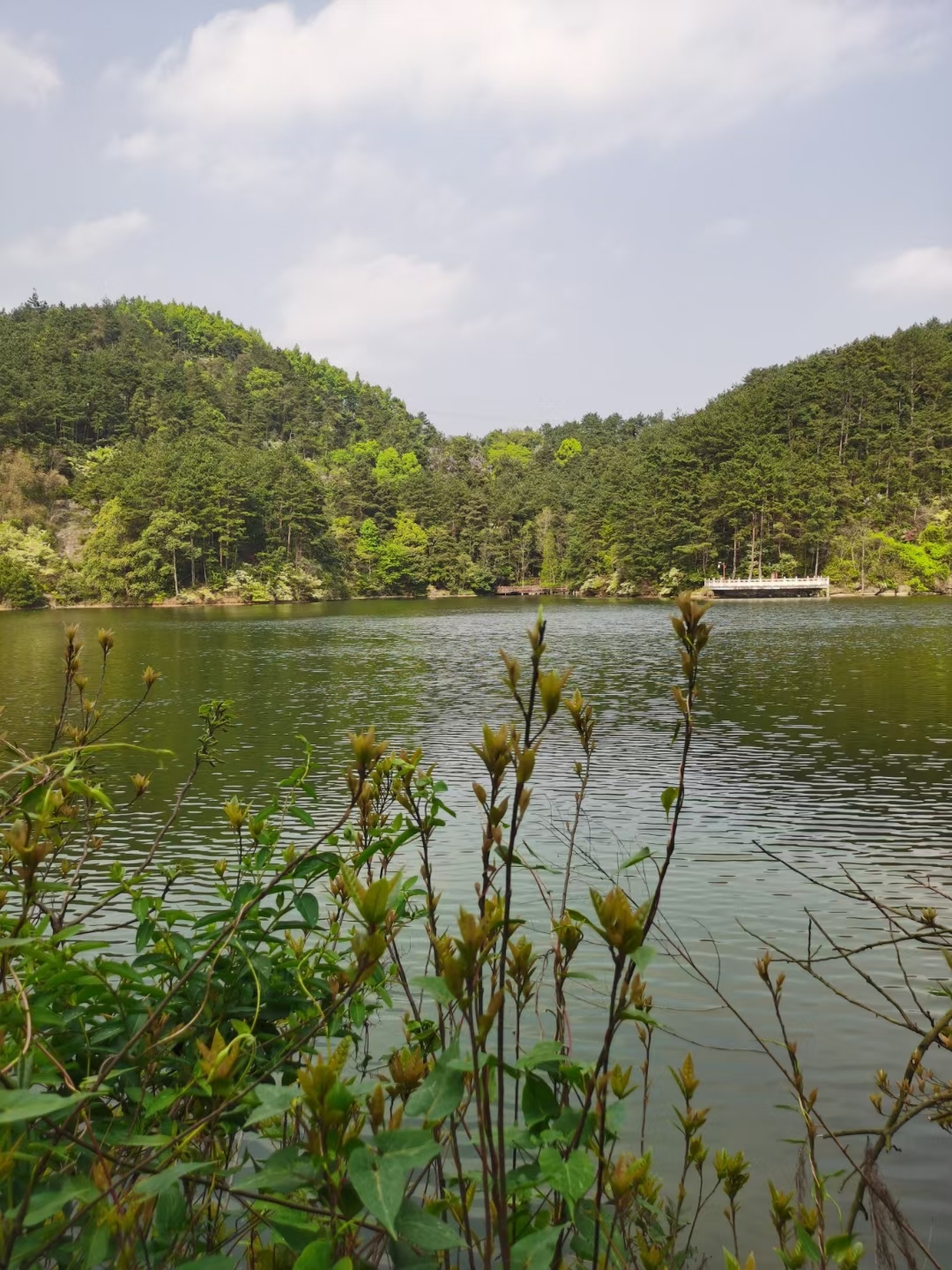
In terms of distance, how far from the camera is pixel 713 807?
10156 mm

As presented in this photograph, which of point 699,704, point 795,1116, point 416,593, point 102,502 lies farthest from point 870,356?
point 795,1116

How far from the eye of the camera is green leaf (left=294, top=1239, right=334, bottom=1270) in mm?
1003

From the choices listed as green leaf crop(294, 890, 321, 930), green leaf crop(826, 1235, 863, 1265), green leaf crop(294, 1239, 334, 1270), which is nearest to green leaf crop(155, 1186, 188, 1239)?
green leaf crop(294, 1239, 334, 1270)

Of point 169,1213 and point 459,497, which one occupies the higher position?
point 459,497

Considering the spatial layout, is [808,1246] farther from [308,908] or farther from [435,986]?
[308,908]

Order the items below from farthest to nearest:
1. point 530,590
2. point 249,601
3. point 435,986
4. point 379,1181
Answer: point 530,590 → point 249,601 → point 435,986 → point 379,1181

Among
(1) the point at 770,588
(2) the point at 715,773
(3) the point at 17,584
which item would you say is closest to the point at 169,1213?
(2) the point at 715,773

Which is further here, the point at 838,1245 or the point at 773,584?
the point at 773,584

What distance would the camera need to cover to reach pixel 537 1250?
111 centimetres

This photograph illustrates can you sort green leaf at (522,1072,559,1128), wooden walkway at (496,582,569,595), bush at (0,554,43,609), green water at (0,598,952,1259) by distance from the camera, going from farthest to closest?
wooden walkway at (496,582,569,595), bush at (0,554,43,609), green water at (0,598,952,1259), green leaf at (522,1072,559,1128)

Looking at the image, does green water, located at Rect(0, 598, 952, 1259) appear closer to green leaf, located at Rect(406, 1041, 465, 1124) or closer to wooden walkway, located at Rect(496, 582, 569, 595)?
green leaf, located at Rect(406, 1041, 465, 1124)

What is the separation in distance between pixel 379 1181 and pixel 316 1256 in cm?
22

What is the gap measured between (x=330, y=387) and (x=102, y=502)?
256 feet

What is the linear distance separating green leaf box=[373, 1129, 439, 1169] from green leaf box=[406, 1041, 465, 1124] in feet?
0.08
